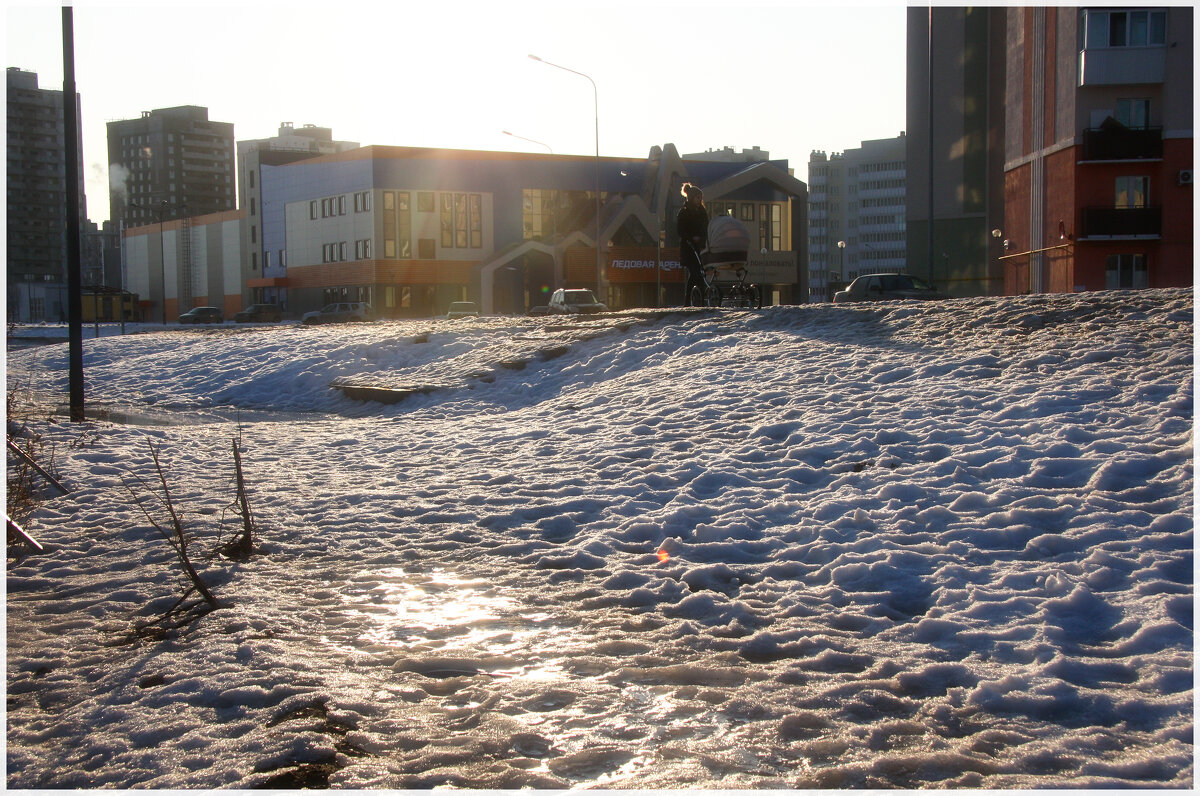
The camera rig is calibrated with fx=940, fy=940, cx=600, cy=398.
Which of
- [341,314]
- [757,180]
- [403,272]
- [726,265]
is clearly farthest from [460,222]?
[726,265]

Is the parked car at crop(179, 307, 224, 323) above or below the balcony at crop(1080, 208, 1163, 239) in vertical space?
below

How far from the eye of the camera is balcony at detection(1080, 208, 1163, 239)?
111ft

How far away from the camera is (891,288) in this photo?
26.7 metres

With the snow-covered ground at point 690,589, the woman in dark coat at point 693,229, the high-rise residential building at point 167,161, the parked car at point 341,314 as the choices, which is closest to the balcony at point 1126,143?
the woman in dark coat at point 693,229

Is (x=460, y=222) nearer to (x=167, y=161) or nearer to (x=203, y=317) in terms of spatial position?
(x=203, y=317)

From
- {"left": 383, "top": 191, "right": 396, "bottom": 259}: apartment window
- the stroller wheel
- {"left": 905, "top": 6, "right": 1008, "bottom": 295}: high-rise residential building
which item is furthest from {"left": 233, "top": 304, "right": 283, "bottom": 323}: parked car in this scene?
the stroller wheel

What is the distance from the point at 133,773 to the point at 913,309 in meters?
10.9

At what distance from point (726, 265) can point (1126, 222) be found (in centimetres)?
2480

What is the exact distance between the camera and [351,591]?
539cm

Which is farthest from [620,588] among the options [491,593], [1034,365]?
[1034,365]

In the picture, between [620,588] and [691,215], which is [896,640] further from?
[691,215]

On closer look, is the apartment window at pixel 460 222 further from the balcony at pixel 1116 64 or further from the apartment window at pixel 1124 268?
the apartment window at pixel 1124 268

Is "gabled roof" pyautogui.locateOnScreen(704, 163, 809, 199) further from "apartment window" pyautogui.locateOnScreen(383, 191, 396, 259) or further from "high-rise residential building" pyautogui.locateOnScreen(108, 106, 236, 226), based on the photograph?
"high-rise residential building" pyautogui.locateOnScreen(108, 106, 236, 226)

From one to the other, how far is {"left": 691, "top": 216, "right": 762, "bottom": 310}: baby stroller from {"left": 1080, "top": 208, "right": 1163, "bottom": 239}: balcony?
23049 millimetres
